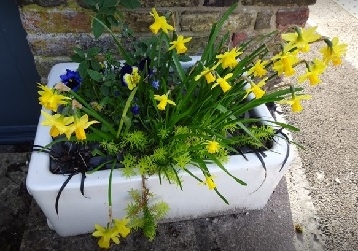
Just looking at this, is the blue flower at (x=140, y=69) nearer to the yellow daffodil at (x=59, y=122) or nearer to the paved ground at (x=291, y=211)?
the yellow daffodil at (x=59, y=122)

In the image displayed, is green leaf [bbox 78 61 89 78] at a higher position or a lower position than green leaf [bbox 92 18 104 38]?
lower

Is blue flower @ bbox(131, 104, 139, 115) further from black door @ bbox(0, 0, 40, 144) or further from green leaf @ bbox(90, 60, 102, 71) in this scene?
black door @ bbox(0, 0, 40, 144)

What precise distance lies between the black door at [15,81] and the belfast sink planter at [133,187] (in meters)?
0.29

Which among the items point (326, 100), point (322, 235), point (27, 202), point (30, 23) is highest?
point (30, 23)

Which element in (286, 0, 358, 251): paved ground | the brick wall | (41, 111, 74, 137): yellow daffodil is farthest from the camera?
(286, 0, 358, 251): paved ground

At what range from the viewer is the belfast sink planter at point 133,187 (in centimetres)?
113

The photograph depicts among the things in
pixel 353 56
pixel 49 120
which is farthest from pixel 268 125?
pixel 353 56

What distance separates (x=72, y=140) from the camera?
1.17 metres

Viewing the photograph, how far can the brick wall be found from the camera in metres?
1.36

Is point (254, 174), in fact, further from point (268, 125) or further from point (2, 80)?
point (2, 80)

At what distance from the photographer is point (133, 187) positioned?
3.90ft

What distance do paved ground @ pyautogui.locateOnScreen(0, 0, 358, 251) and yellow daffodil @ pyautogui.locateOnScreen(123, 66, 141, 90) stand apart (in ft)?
2.05

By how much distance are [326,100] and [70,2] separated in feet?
4.78

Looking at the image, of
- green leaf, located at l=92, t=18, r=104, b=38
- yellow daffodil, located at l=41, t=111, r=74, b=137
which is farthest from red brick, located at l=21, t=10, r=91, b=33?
yellow daffodil, located at l=41, t=111, r=74, b=137
